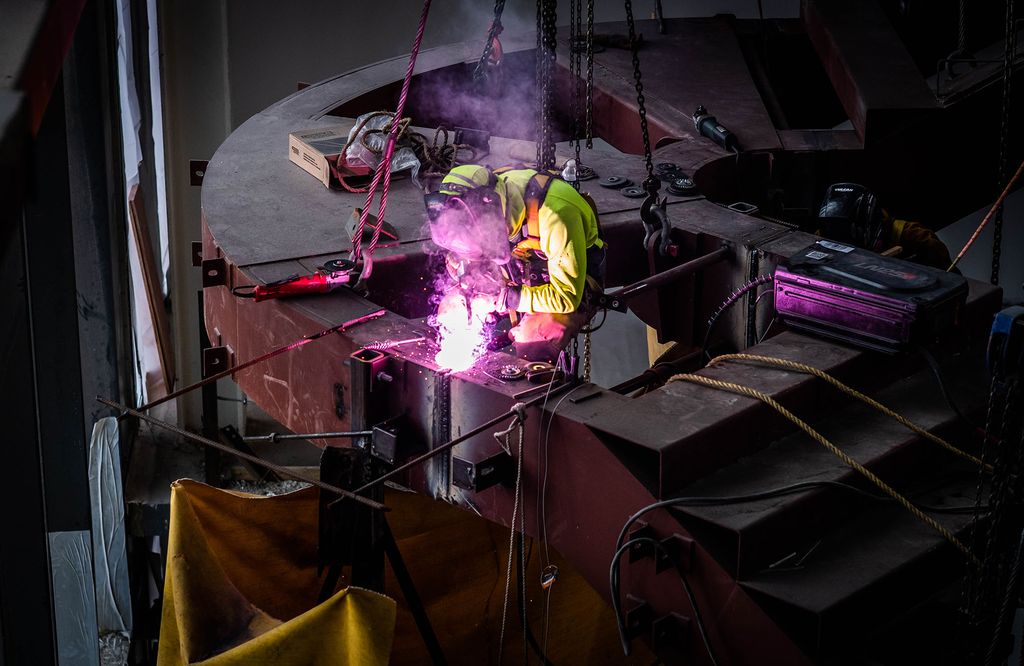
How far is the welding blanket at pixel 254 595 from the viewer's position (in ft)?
16.9

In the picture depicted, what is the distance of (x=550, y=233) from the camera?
234 inches

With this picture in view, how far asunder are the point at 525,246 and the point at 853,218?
2.07 m

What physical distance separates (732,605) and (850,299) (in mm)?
1669

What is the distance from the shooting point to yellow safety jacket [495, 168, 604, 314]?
593 cm

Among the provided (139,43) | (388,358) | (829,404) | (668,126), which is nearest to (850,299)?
(829,404)

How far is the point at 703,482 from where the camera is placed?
4.96 m

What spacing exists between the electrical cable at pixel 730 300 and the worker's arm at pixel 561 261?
31.0 inches

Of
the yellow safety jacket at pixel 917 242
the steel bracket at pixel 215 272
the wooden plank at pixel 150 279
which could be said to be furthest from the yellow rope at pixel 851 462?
the wooden plank at pixel 150 279

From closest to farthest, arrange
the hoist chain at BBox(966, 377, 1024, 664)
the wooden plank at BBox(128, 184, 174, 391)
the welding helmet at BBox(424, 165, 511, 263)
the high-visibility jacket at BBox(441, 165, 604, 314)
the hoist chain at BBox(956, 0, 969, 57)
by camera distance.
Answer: the hoist chain at BBox(966, 377, 1024, 664) < the welding helmet at BBox(424, 165, 511, 263) < the high-visibility jacket at BBox(441, 165, 604, 314) < the hoist chain at BBox(956, 0, 969, 57) < the wooden plank at BBox(128, 184, 174, 391)

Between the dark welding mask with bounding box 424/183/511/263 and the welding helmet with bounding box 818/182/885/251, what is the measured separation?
219 cm

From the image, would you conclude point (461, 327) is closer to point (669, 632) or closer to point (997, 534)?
point (669, 632)

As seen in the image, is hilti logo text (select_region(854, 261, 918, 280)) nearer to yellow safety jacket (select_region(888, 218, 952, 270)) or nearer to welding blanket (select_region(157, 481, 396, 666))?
yellow safety jacket (select_region(888, 218, 952, 270))

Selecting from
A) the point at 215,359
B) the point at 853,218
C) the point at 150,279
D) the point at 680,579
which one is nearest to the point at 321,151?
the point at 215,359

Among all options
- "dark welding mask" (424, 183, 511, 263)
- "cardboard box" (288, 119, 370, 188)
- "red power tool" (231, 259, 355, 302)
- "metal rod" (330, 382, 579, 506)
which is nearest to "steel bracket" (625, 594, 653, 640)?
"metal rod" (330, 382, 579, 506)
